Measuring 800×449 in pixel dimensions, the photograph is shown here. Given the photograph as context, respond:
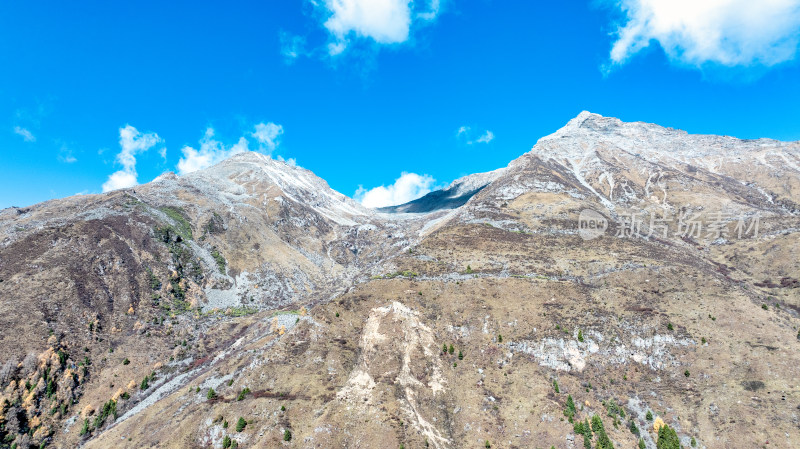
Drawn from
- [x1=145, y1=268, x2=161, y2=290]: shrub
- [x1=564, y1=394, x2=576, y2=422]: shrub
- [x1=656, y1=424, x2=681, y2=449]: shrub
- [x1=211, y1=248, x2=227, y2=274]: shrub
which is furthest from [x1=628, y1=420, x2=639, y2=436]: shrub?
[x1=211, y1=248, x2=227, y2=274]: shrub

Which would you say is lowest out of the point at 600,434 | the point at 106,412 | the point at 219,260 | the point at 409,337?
the point at 600,434

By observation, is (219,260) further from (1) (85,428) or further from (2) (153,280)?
(1) (85,428)

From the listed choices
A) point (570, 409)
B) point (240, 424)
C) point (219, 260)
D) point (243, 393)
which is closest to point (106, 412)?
point (243, 393)

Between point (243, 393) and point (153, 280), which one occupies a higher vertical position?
point (153, 280)

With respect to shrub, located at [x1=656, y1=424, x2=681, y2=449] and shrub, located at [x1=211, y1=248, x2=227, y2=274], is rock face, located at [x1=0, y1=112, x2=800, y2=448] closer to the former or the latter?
shrub, located at [x1=211, y1=248, x2=227, y2=274]

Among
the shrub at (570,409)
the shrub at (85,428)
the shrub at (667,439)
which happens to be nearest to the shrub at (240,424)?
the shrub at (85,428)

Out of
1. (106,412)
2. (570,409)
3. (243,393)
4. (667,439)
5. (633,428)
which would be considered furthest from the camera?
(106,412)

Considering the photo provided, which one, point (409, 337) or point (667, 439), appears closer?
point (667, 439)

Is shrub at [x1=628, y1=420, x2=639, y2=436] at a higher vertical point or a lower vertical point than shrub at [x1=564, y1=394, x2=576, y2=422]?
lower
